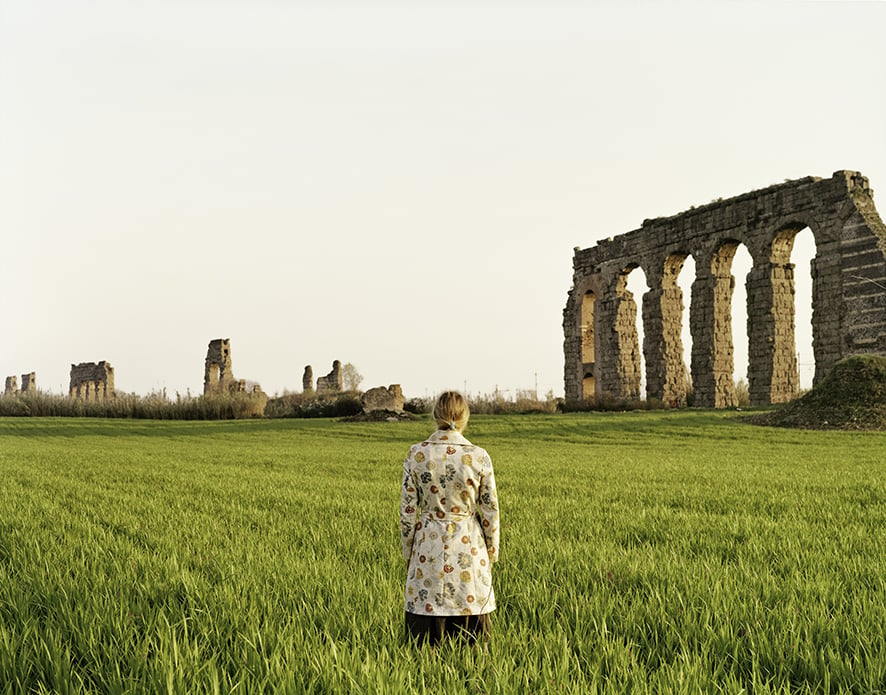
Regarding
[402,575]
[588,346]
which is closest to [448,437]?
[402,575]

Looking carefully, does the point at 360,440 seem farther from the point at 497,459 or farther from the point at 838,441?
the point at 838,441

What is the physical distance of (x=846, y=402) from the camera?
1972cm

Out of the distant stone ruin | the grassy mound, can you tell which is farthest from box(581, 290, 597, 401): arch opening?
the distant stone ruin

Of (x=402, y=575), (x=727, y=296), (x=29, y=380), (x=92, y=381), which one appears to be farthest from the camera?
(x=29, y=380)

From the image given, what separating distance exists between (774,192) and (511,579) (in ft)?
88.4

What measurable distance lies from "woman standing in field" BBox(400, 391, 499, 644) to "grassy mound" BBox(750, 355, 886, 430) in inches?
705

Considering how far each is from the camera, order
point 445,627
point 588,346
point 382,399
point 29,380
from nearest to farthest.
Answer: point 445,627 → point 382,399 → point 588,346 → point 29,380

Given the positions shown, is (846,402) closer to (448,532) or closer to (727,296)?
(727,296)

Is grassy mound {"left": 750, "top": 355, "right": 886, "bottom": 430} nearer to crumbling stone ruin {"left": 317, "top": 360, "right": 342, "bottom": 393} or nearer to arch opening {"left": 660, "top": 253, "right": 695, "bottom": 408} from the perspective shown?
arch opening {"left": 660, "top": 253, "right": 695, "bottom": 408}

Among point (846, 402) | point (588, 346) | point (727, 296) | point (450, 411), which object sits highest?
point (727, 296)

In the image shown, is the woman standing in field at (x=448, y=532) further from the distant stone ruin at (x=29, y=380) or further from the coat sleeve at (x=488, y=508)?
the distant stone ruin at (x=29, y=380)

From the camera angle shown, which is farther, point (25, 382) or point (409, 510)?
point (25, 382)

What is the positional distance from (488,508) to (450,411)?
1.57 feet

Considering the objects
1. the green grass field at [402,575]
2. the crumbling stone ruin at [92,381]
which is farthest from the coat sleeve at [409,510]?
the crumbling stone ruin at [92,381]
